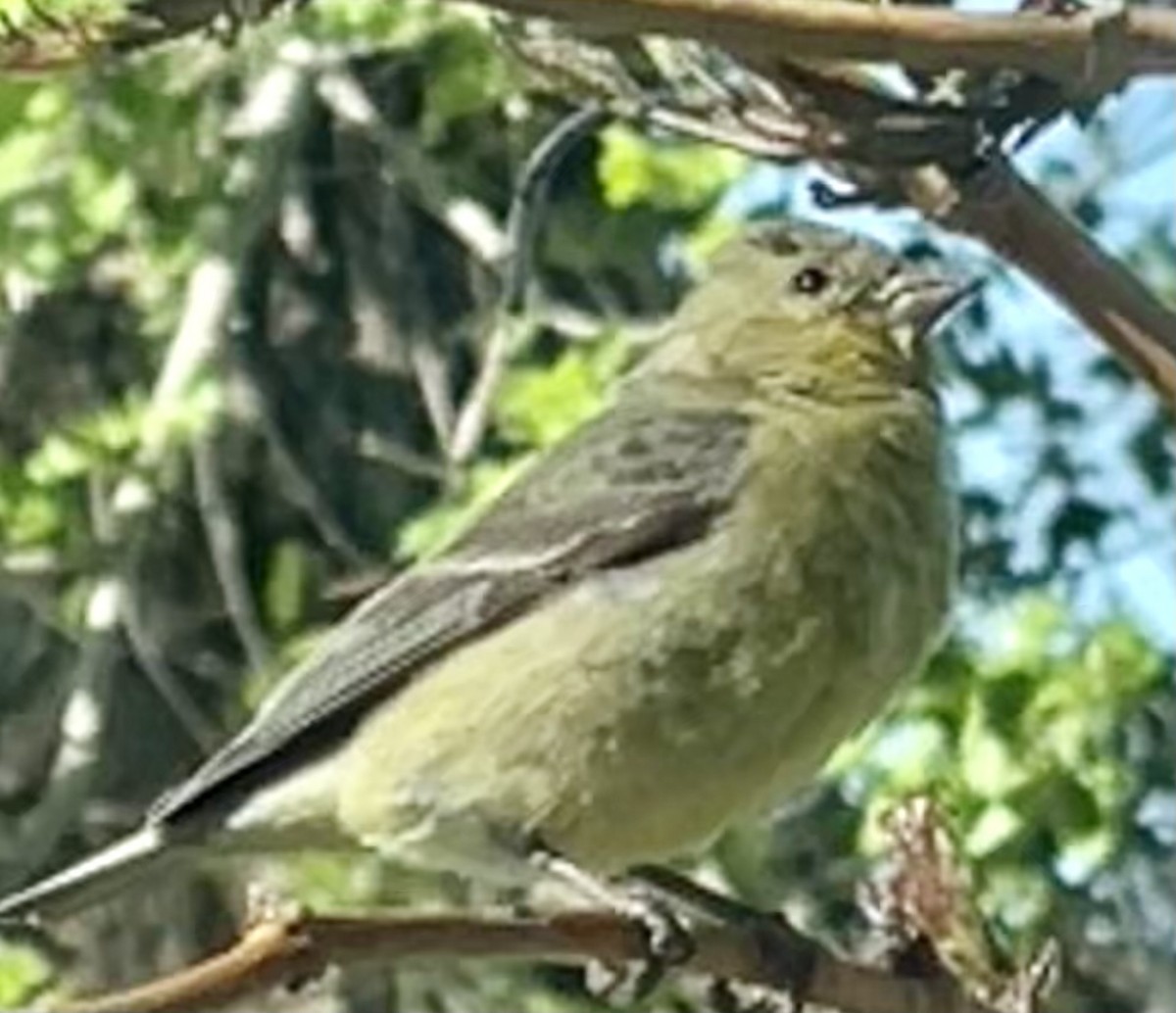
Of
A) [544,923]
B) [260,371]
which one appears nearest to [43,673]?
[260,371]

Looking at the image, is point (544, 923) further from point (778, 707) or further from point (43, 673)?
point (43, 673)

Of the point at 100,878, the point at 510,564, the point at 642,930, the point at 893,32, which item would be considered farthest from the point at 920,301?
the point at 893,32

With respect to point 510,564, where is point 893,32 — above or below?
above

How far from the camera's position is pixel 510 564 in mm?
2855

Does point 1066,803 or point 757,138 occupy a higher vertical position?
point 757,138

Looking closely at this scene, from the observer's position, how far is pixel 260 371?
4.53 meters

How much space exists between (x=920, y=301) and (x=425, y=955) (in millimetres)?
1060

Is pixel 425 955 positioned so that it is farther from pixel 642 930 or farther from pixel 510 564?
pixel 510 564

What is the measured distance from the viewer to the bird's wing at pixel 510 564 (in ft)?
9.07

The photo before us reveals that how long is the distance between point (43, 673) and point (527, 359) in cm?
60

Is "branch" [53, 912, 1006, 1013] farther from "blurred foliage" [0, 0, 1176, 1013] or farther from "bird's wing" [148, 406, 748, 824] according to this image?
"blurred foliage" [0, 0, 1176, 1013]

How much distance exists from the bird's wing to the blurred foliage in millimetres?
728

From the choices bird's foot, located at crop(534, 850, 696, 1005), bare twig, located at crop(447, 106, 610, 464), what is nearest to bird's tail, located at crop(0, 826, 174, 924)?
bird's foot, located at crop(534, 850, 696, 1005)

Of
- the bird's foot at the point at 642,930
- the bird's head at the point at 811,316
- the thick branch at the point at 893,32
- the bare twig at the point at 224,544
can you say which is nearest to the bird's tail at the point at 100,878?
the bird's foot at the point at 642,930
